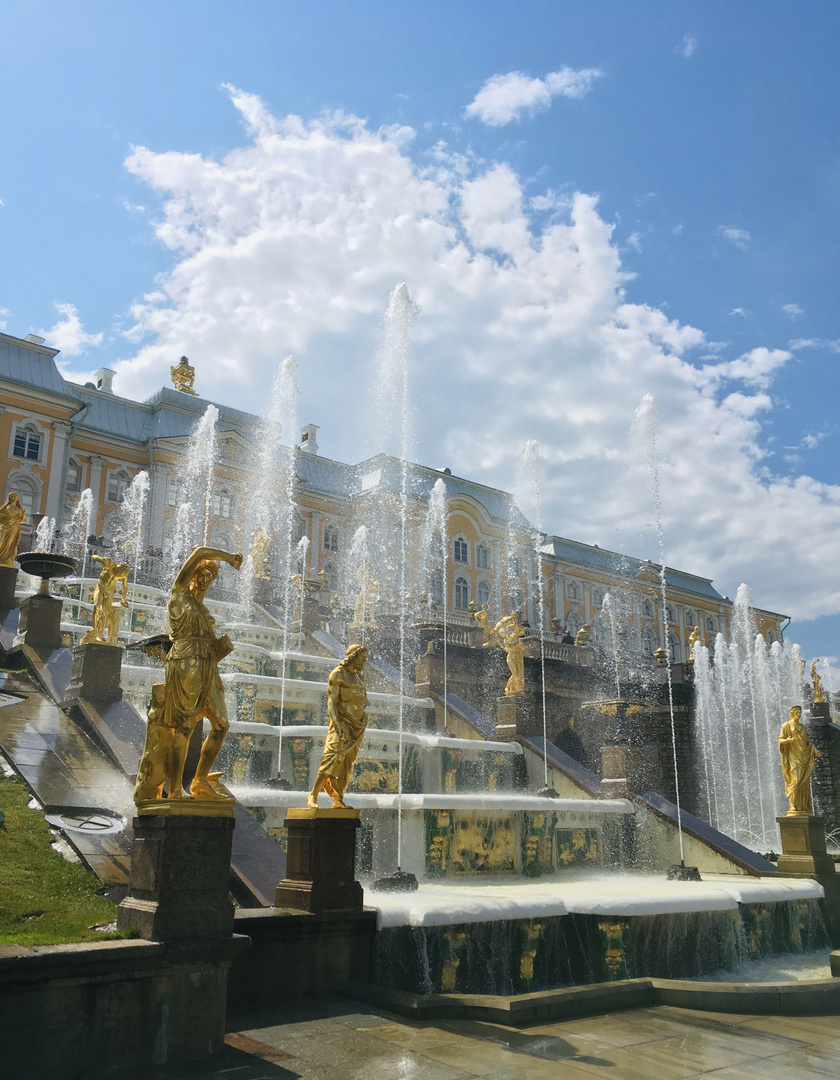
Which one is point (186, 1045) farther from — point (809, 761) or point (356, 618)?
point (356, 618)

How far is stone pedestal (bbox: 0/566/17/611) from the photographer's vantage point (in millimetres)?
15311

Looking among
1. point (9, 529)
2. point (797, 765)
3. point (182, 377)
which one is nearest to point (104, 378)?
point (182, 377)

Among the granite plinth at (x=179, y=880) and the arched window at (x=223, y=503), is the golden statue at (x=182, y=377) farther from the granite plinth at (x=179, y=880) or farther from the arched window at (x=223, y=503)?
the granite plinth at (x=179, y=880)

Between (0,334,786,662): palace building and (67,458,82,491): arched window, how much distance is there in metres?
0.06

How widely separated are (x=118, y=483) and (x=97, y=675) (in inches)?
1382

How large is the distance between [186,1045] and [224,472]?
41433 millimetres

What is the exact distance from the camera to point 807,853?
43.2ft

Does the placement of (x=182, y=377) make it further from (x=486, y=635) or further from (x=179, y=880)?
(x=179, y=880)

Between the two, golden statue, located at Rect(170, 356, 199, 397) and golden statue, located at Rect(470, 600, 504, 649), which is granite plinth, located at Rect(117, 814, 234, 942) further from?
golden statue, located at Rect(170, 356, 199, 397)

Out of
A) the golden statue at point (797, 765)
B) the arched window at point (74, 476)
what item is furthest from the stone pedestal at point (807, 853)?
the arched window at point (74, 476)

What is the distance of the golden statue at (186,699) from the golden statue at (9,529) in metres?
10.5

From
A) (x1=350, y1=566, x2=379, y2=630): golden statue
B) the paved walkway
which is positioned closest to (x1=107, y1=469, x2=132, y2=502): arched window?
(x1=350, y1=566, x2=379, y2=630): golden statue

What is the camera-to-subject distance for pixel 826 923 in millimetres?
12164

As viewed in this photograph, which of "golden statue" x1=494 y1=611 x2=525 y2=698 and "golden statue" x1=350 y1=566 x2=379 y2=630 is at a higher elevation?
"golden statue" x1=350 y1=566 x2=379 y2=630
